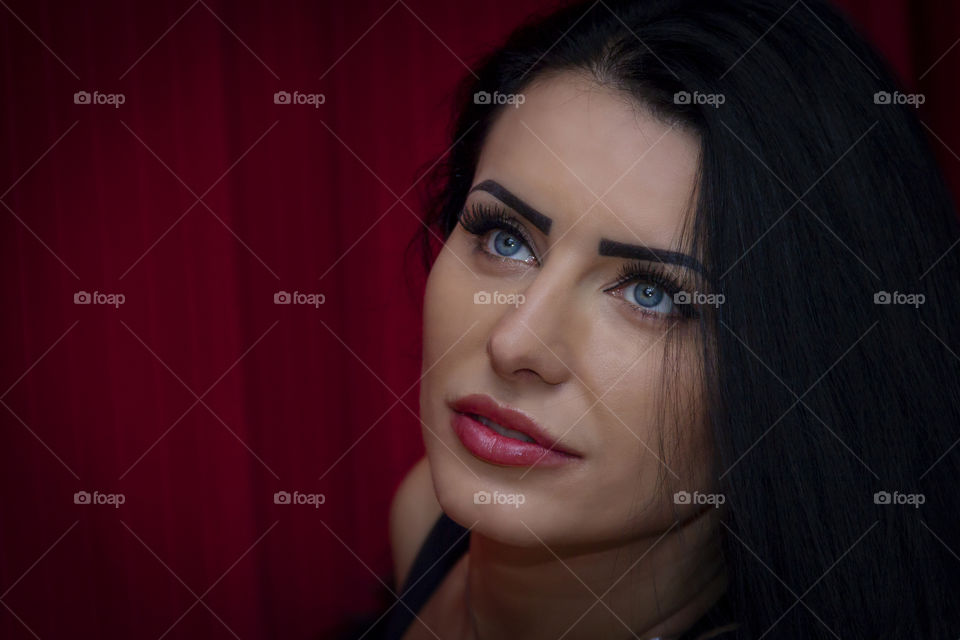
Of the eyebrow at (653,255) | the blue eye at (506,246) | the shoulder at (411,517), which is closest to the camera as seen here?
the eyebrow at (653,255)

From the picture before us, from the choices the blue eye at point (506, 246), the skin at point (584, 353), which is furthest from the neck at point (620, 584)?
the blue eye at point (506, 246)

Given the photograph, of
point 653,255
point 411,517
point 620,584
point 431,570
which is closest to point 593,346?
point 653,255

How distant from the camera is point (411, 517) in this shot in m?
1.62

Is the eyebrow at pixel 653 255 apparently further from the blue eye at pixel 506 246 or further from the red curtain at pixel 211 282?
the red curtain at pixel 211 282

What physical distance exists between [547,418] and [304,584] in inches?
51.0

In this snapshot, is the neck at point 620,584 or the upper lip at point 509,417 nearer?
the upper lip at point 509,417

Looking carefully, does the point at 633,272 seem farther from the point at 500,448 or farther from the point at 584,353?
the point at 500,448

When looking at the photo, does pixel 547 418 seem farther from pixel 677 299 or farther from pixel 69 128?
pixel 69 128

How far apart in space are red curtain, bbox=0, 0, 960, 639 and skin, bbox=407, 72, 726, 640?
0.82 m

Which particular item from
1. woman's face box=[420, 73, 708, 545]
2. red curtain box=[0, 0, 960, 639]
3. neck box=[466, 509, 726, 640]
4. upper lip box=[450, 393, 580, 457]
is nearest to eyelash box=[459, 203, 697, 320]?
woman's face box=[420, 73, 708, 545]

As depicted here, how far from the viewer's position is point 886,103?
0.98 m

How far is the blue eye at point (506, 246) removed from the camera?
1060 mm

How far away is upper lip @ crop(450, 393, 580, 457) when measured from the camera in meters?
0.93

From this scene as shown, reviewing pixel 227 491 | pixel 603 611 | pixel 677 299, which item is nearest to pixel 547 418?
pixel 677 299
